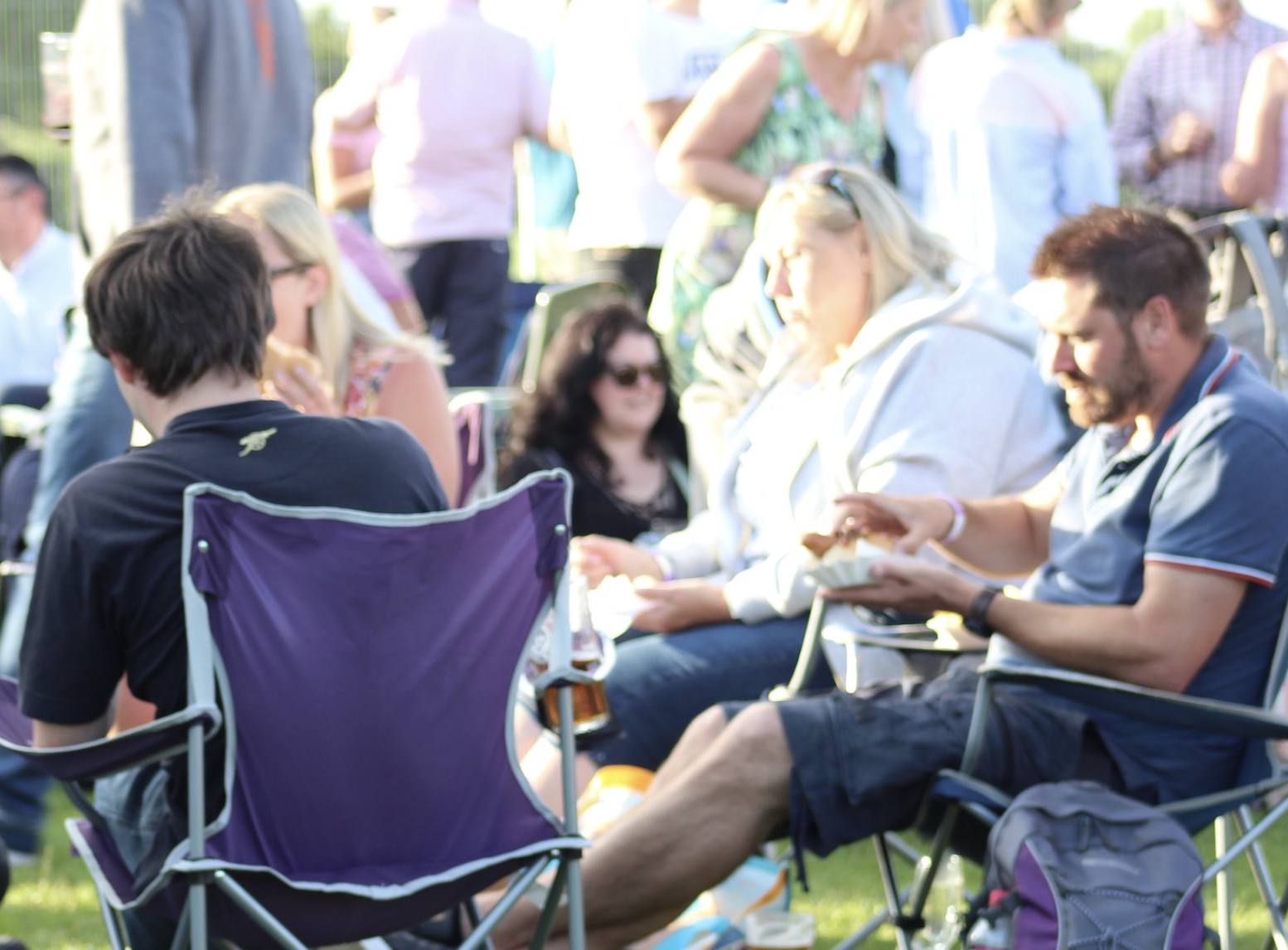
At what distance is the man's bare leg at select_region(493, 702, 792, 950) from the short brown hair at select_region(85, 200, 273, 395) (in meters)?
0.94

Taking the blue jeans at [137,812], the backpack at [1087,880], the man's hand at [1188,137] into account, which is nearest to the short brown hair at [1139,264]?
the backpack at [1087,880]

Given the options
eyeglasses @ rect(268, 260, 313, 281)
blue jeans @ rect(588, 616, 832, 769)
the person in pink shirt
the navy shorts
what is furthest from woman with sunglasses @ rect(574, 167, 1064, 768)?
the person in pink shirt

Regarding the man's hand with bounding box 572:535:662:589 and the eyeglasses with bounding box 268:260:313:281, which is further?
the man's hand with bounding box 572:535:662:589

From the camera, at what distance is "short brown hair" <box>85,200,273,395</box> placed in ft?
8.29

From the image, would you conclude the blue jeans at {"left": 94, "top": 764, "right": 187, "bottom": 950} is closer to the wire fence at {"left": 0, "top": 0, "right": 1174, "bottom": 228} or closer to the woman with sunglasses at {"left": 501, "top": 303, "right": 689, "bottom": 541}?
the woman with sunglasses at {"left": 501, "top": 303, "right": 689, "bottom": 541}

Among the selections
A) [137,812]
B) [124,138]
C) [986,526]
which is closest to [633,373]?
[124,138]

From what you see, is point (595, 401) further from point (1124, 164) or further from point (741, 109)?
point (1124, 164)

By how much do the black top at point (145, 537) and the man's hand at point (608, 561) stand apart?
1.39 metres

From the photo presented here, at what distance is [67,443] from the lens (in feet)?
13.0

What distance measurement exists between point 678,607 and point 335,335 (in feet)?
3.04

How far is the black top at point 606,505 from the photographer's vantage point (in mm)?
4680

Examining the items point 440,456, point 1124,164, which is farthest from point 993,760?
point 1124,164

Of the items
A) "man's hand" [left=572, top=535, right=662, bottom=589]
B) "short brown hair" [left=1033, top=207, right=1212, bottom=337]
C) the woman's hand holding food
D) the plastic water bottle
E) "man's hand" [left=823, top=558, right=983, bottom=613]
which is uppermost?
"short brown hair" [left=1033, top=207, right=1212, bottom=337]

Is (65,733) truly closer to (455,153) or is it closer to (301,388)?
(301,388)
